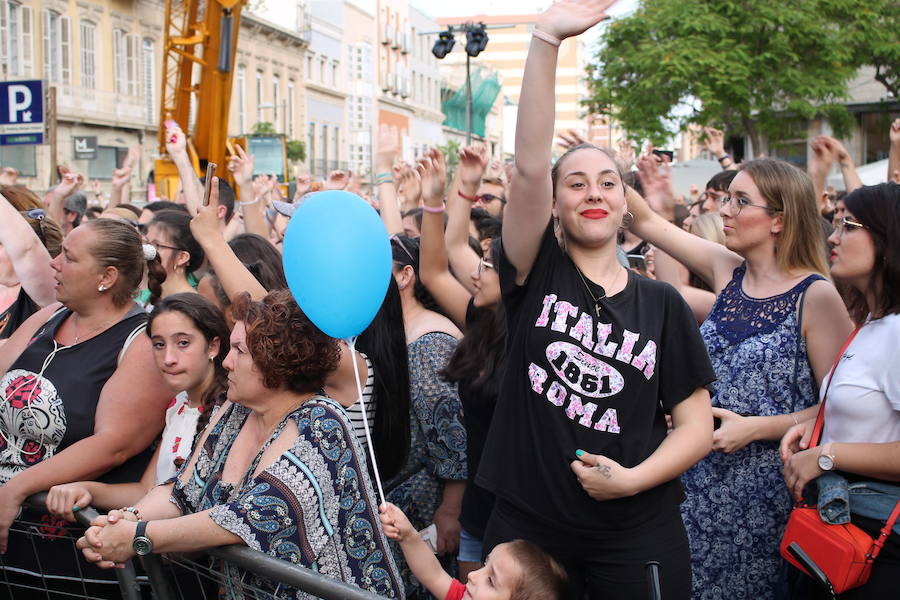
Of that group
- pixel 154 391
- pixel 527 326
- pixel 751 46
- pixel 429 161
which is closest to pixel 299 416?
pixel 527 326

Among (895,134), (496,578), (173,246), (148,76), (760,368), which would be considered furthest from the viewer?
(148,76)

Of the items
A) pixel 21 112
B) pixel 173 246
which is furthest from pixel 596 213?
pixel 21 112

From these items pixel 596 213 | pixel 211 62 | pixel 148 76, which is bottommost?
pixel 596 213

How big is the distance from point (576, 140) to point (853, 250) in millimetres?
1004

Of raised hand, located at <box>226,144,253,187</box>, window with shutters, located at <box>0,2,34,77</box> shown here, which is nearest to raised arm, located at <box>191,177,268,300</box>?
raised hand, located at <box>226,144,253,187</box>

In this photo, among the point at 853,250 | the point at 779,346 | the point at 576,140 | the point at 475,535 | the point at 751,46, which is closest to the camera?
the point at 853,250

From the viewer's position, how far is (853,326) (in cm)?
319

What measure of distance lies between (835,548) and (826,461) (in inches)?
10.2

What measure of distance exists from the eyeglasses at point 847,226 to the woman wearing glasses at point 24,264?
341 centimetres

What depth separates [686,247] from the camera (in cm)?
380

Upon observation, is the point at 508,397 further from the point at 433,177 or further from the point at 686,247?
the point at 433,177

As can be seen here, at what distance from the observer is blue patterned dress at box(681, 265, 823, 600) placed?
3.26 metres

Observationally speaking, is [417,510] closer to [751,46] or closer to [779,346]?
[779,346]

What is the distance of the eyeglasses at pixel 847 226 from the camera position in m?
3.03
